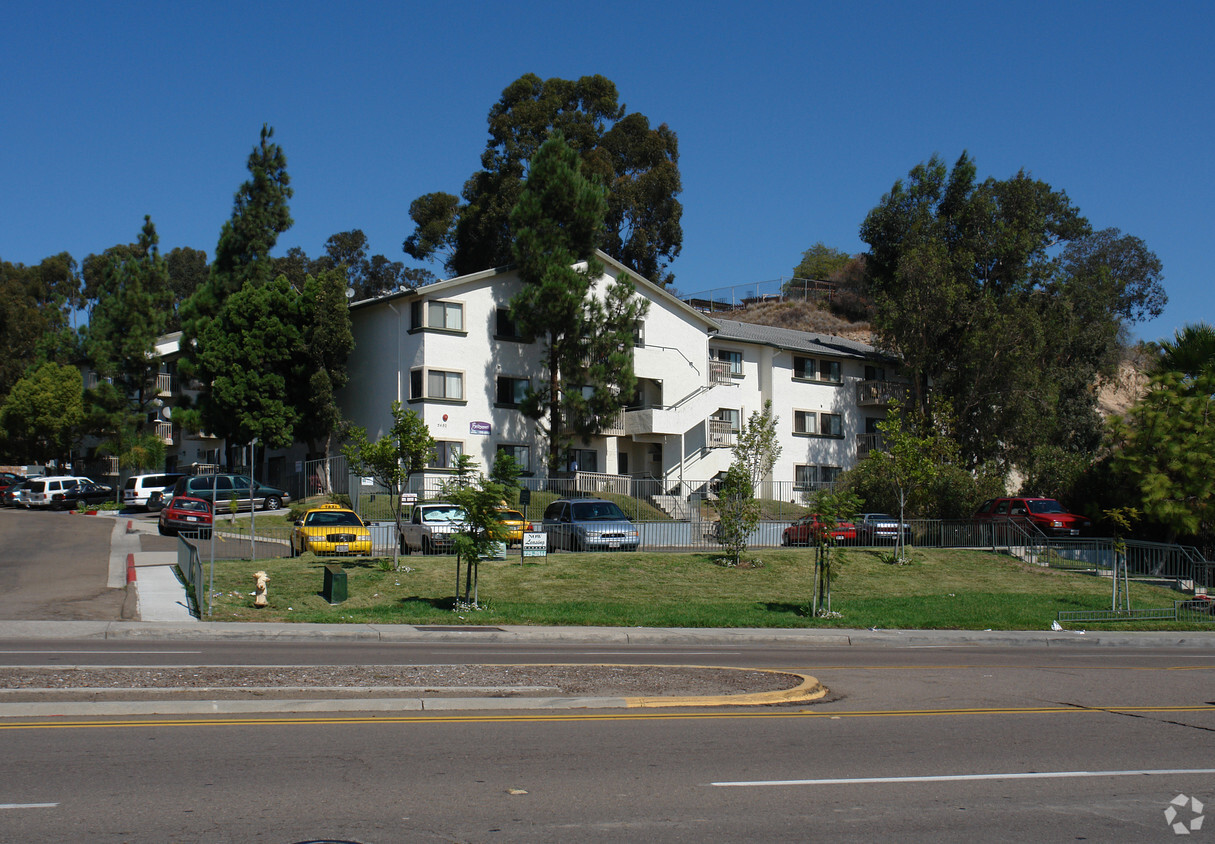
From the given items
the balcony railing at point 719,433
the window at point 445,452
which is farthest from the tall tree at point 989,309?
the window at point 445,452

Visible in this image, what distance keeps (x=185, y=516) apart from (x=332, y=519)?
28.6ft

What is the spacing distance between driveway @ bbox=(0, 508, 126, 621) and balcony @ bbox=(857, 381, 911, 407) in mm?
37879

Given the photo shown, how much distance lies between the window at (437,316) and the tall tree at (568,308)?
8.54 ft

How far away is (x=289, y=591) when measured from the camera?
21.9 metres

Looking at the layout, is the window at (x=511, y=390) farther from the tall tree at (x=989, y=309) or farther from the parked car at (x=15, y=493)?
the parked car at (x=15, y=493)

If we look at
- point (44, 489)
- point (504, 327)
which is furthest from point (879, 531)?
point (44, 489)

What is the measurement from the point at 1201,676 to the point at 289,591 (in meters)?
17.0

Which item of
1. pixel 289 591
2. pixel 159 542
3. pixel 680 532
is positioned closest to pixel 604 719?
pixel 289 591

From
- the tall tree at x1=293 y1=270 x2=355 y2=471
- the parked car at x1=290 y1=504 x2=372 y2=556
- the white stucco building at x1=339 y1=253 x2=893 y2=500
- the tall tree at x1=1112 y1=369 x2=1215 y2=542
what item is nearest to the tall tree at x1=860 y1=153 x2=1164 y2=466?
the white stucco building at x1=339 y1=253 x2=893 y2=500

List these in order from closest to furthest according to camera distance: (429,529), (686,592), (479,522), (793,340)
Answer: (479,522)
(686,592)
(429,529)
(793,340)

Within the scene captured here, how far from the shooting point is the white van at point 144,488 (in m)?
45.6

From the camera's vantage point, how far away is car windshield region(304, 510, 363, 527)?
28.4m

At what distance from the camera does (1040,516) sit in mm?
35375

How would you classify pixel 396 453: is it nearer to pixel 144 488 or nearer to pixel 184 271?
pixel 144 488
